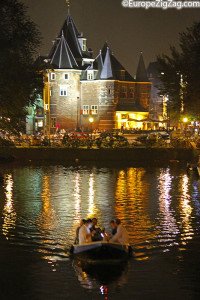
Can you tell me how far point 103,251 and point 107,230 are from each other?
5.38m

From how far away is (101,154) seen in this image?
2080 inches

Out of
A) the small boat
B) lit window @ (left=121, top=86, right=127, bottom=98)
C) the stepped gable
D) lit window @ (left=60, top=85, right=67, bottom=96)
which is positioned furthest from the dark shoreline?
lit window @ (left=121, top=86, right=127, bottom=98)

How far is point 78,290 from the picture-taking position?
48.8 ft

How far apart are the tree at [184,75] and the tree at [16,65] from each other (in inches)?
548

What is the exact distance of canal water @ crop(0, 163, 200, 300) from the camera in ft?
49.4

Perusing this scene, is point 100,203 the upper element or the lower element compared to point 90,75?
lower

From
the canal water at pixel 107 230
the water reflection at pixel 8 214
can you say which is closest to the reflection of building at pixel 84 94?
the canal water at pixel 107 230

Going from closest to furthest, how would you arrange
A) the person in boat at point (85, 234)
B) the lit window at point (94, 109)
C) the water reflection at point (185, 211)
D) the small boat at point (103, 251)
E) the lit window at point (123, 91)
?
the small boat at point (103, 251) → the person in boat at point (85, 234) → the water reflection at point (185, 211) → the lit window at point (94, 109) → the lit window at point (123, 91)

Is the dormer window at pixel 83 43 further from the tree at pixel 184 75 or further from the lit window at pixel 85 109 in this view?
the tree at pixel 184 75

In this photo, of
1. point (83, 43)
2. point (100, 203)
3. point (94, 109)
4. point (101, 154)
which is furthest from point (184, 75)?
point (83, 43)

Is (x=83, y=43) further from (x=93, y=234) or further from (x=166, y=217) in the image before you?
(x=93, y=234)

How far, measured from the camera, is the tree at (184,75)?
40656mm

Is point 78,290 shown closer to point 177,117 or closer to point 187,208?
point 187,208

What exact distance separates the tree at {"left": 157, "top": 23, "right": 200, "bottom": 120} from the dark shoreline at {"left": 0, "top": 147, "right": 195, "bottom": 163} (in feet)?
12.3
